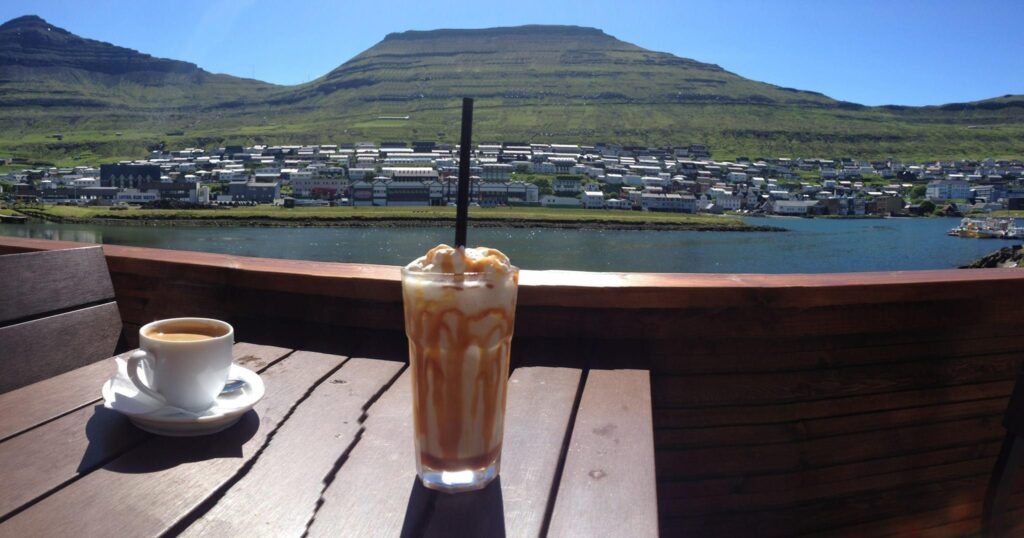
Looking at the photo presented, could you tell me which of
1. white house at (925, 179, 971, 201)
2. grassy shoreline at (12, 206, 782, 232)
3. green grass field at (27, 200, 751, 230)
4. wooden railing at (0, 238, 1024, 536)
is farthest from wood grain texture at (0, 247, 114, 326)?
white house at (925, 179, 971, 201)

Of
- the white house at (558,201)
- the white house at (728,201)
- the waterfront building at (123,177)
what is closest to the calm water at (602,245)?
the white house at (558,201)

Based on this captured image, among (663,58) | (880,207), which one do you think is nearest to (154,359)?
(880,207)

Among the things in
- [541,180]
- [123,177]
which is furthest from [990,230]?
[123,177]

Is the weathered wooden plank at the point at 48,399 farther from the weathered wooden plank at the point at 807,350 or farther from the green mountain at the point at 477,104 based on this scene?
the green mountain at the point at 477,104

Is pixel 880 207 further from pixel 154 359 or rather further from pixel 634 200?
pixel 154 359

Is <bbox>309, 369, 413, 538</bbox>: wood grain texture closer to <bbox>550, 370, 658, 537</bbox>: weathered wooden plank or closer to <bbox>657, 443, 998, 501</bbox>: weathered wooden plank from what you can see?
<bbox>550, 370, 658, 537</bbox>: weathered wooden plank

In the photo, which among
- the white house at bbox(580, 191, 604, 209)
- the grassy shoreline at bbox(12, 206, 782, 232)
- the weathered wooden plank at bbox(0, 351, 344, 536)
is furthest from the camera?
the white house at bbox(580, 191, 604, 209)
